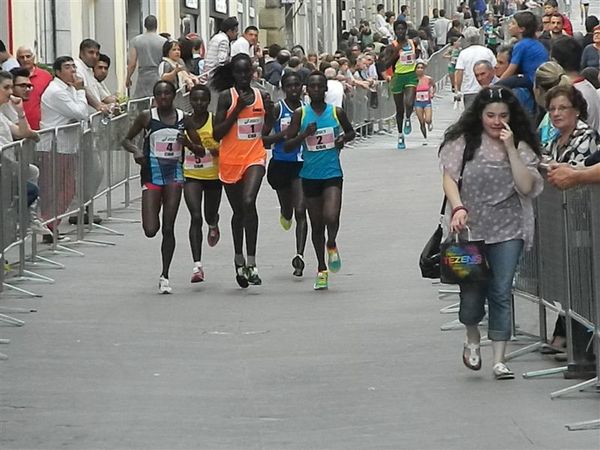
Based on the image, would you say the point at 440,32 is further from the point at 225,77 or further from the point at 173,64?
the point at 225,77

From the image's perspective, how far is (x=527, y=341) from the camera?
13.1m

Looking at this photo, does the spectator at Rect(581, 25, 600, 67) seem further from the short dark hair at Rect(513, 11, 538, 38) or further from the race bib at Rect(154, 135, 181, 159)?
the race bib at Rect(154, 135, 181, 159)

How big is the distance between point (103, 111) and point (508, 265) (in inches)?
393

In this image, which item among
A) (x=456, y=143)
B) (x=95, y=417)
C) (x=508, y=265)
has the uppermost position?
(x=456, y=143)

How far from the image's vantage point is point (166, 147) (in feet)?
52.9

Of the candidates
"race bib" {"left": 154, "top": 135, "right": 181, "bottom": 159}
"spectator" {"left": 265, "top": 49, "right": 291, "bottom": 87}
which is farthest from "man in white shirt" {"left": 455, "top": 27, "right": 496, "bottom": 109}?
"race bib" {"left": 154, "top": 135, "right": 181, "bottom": 159}

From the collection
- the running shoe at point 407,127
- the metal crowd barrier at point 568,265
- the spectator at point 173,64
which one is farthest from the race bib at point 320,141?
the running shoe at point 407,127

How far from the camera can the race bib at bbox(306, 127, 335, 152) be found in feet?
52.1

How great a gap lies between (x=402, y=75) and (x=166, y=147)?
16027 millimetres

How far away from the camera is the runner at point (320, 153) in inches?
625

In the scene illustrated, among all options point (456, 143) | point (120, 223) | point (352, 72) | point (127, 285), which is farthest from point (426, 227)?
point (352, 72)

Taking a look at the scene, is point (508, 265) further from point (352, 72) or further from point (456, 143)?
point (352, 72)

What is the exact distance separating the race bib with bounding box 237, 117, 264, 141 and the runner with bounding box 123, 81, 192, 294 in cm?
52

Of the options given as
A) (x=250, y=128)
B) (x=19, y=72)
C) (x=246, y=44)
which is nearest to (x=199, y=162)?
(x=250, y=128)
